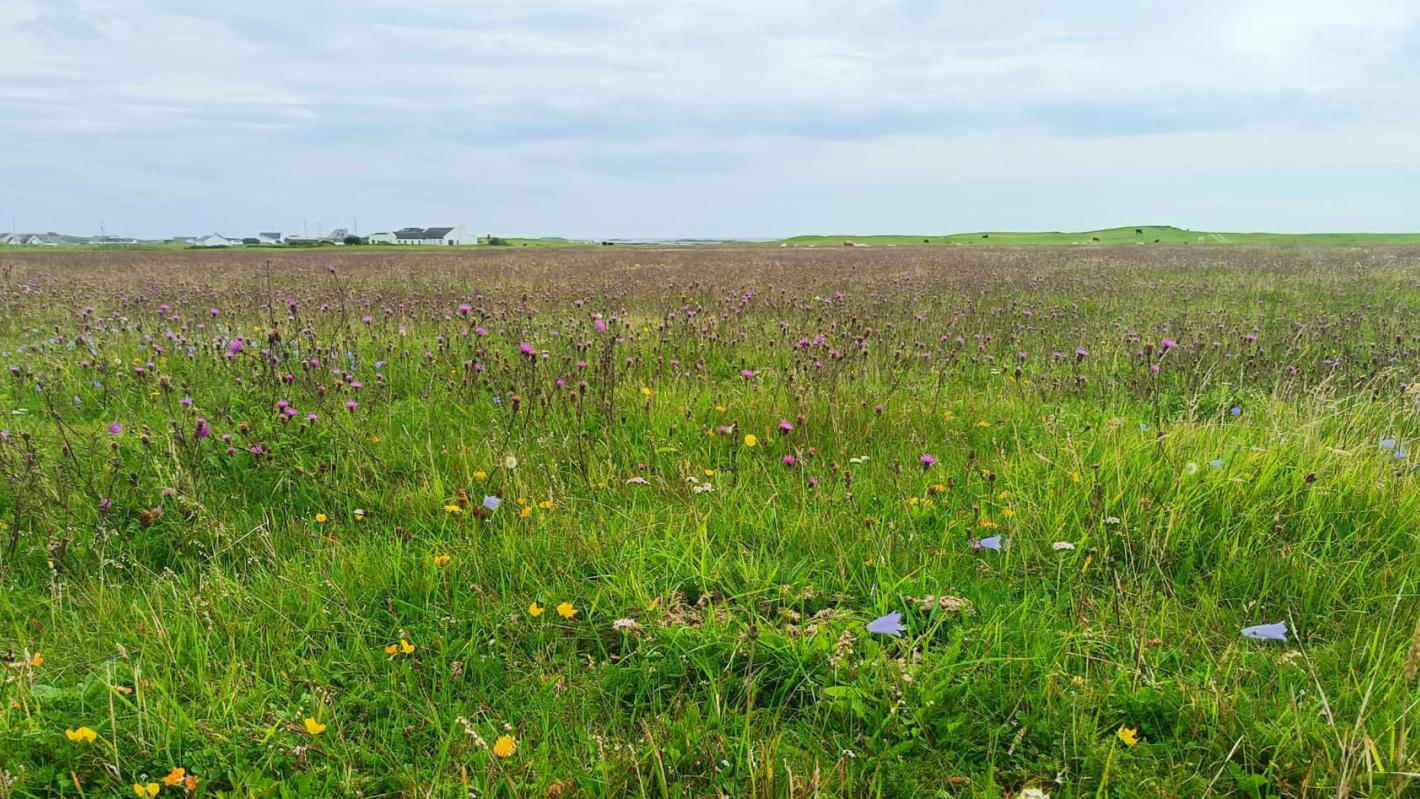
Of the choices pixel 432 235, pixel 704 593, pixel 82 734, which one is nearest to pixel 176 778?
pixel 82 734

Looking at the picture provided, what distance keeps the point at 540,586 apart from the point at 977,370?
169 inches

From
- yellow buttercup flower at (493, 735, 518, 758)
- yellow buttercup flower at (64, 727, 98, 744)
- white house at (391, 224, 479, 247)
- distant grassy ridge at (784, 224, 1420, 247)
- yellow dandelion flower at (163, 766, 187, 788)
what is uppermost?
white house at (391, 224, 479, 247)

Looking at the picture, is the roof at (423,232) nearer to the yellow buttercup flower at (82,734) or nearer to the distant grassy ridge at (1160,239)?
the distant grassy ridge at (1160,239)

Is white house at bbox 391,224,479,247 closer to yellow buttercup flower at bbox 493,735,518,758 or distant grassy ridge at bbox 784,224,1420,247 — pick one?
distant grassy ridge at bbox 784,224,1420,247

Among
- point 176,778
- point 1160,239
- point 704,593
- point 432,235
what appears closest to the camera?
point 176,778

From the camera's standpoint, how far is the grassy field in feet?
5.38

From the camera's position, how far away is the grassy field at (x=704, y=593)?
1639mm

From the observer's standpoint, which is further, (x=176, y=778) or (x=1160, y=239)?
(x=1160, y=239)

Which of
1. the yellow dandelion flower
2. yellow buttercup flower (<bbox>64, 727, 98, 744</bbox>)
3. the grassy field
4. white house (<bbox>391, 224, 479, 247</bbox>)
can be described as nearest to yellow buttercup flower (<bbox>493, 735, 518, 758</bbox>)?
the grassy field

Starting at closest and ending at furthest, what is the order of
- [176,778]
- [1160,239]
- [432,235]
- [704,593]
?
[176,778] → [704,593] → [1160,239] → [432,235]

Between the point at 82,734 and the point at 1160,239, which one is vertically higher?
the point at 1160,239

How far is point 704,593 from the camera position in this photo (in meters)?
2.24

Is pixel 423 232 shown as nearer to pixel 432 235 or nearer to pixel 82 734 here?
pixel 432 235

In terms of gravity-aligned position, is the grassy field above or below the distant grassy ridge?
below
